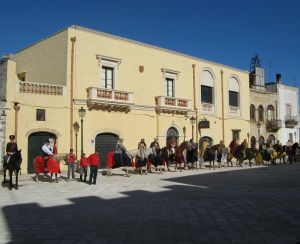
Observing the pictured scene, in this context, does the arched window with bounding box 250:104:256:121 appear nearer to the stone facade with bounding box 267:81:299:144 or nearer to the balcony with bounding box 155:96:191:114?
the stone facade with bounding box 267:81:299:144

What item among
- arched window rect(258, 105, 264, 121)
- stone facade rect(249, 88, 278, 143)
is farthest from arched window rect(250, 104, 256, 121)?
arched window rect(258, 105, 264, 121)

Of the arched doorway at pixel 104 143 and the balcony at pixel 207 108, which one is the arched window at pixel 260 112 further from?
the arched doorway at pixel 104 143

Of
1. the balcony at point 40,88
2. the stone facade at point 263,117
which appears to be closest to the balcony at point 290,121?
the stone facade at point 263,117

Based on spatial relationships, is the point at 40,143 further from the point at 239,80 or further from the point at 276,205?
the point at 239,80

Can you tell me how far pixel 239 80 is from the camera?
3359cm

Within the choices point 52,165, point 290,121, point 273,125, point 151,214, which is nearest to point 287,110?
point 290,121

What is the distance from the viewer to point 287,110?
40500 mm

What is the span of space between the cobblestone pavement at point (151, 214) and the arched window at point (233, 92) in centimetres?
1983

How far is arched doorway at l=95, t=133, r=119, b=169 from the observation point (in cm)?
2298

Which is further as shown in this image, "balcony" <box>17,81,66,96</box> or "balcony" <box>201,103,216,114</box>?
"balcony" <box>201,103,216,114</box>

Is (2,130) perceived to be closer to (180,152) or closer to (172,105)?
(180,152)

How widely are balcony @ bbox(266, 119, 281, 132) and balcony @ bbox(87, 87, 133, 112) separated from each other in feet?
61.8

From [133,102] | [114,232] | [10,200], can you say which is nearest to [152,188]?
[10,200]

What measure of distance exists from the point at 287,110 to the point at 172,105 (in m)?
19.1
